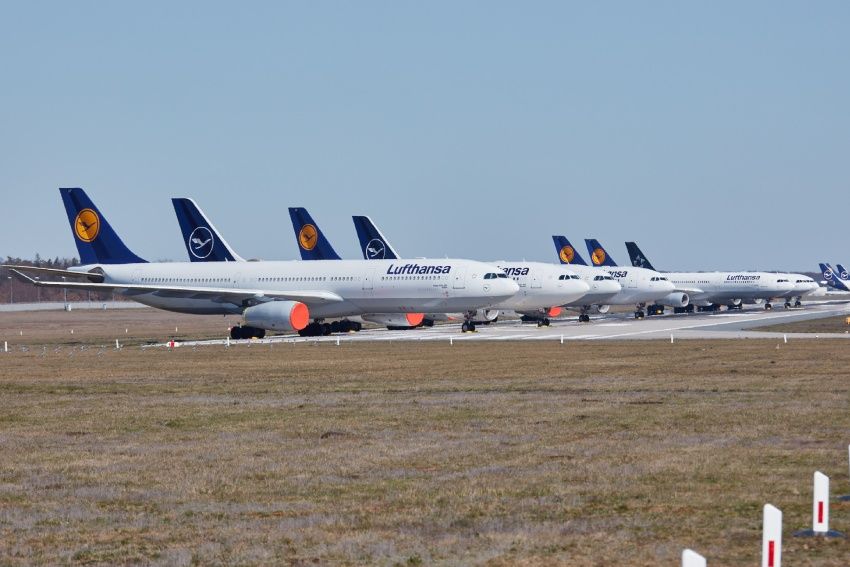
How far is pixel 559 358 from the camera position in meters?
46.7

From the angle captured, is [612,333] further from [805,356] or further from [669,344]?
[805,356]

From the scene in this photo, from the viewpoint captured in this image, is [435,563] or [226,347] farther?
[226,347]

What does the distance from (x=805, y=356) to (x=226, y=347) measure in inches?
1050

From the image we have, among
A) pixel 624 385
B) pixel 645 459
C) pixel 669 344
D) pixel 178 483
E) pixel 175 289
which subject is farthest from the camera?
pixel 175 289

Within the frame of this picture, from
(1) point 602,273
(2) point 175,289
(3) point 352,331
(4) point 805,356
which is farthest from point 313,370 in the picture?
(1) point 602,273

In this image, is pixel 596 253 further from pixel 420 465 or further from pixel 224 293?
pixel 420 465

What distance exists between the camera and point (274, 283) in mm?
71688

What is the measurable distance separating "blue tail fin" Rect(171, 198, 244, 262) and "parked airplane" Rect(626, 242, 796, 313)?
172 ft

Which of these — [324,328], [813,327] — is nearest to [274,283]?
[324,328]

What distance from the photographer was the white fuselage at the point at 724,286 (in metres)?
119

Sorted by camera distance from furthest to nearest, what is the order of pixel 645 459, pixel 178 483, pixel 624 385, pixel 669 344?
pixel 669 344, pixel 624 385, pixel 645 459, pixel 178 483

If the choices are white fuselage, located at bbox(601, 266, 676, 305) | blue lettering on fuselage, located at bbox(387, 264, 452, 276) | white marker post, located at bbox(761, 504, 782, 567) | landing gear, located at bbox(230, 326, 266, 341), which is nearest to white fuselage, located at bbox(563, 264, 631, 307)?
white fuselage, located at bbox(601, 266, 676, 305)

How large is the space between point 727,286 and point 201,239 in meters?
58.9

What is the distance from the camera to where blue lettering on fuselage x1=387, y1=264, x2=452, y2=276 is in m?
67.3
